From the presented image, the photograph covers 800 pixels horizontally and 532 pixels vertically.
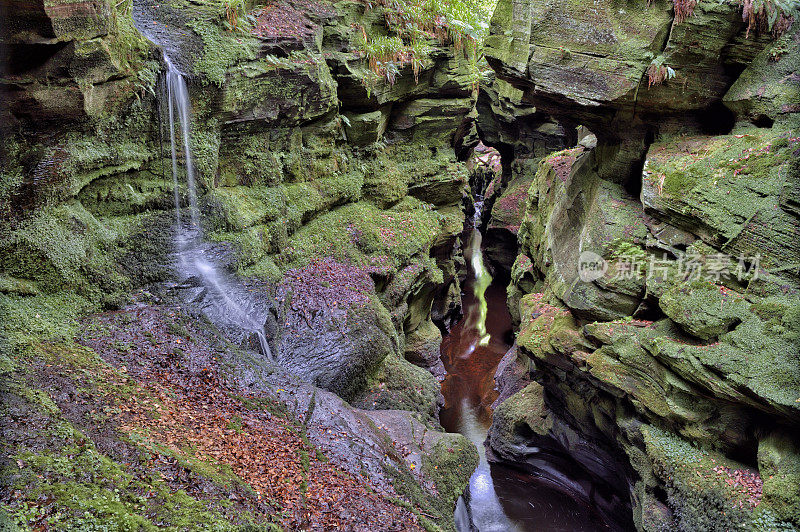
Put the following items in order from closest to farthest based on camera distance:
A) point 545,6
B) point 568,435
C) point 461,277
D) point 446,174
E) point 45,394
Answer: point 45,394 < point 545,6 < point 568,435 < point 446,174 < point 461,277

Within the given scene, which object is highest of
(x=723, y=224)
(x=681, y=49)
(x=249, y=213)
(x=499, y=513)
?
(x=681, y=49)

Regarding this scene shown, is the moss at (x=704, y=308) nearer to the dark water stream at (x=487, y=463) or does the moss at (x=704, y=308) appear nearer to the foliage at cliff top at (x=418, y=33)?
the dark water stream at (x=487, y=463)

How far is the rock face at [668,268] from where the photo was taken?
8.69 m

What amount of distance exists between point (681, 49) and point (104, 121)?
38.4 feet

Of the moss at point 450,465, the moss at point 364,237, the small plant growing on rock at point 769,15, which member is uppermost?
the small plant growing on rock at point 769,15

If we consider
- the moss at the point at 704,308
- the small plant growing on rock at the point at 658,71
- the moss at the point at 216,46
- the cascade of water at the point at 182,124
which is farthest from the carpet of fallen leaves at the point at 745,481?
the moss at the point at 216,46

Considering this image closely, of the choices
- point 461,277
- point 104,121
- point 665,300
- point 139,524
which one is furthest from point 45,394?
point 461,277

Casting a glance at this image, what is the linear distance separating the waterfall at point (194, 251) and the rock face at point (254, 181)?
0.19 metres

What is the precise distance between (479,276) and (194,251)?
2176 cm

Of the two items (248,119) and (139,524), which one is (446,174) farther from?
(139,524)

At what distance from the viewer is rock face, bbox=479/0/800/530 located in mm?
8688

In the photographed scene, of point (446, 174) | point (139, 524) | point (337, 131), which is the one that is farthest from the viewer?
point (446, 174)

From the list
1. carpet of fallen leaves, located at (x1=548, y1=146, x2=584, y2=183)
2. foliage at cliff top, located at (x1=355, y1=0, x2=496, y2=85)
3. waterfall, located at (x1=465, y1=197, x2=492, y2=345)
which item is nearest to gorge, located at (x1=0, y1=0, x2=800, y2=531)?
foliage at cliff top, located at (x1=355, y1=0, x2=496, y2=85)

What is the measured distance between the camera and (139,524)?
525cm
